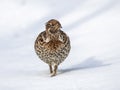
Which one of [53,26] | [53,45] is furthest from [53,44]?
[53,26]

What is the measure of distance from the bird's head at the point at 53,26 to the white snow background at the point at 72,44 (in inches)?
25.7

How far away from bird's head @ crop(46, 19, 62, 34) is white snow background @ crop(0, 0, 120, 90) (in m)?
0.65

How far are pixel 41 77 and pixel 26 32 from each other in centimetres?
536

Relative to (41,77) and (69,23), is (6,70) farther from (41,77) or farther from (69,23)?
(69,23)

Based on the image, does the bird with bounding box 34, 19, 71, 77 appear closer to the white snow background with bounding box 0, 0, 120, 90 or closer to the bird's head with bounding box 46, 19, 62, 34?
the bird's head with bounding box 46, 19, 62, 34

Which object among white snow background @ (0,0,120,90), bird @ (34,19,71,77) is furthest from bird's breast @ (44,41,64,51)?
white snow background @ (0,0,120,90)

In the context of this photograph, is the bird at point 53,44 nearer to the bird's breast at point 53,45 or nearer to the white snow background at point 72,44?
the bird's breast at point 53,45

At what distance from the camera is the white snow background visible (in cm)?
877

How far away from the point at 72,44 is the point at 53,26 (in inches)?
137

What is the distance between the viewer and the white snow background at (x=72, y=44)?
8.77m

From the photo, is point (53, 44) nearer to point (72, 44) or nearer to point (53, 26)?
point (53, 26)

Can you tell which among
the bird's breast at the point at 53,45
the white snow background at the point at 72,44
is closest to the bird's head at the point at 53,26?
the bird's breast at the point at 53,45

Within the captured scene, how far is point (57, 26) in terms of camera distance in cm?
945

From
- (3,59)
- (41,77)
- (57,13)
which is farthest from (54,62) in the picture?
(57,13)
